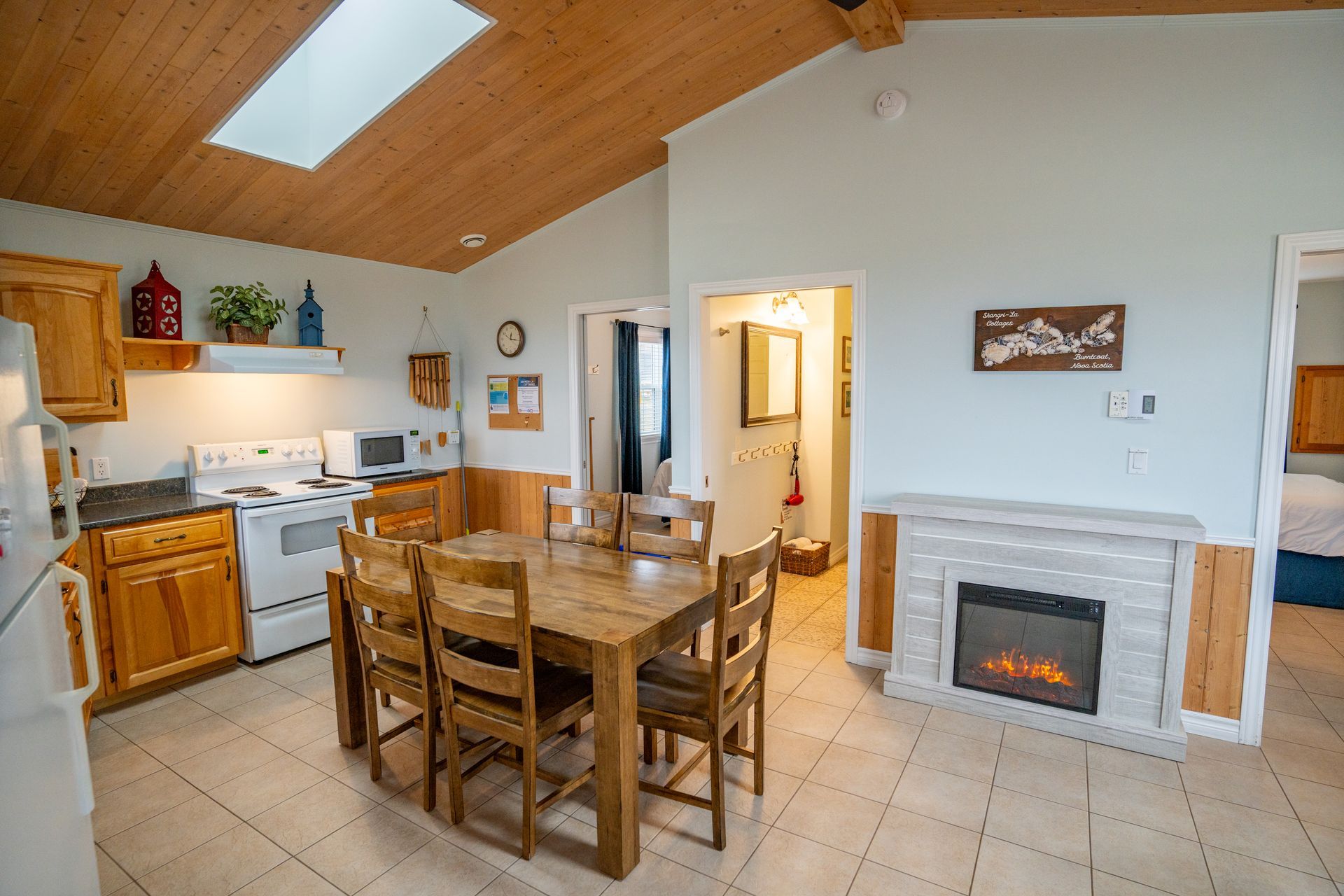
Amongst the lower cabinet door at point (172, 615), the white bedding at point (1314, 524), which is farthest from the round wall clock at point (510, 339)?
the white bedding at point (1314, 524)

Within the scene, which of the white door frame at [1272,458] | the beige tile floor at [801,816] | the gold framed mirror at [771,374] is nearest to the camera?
the beige tile floor at [801,816]

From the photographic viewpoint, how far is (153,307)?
138 inches

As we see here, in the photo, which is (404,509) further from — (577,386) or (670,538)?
(577,386)

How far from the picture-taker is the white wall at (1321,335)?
236 inches

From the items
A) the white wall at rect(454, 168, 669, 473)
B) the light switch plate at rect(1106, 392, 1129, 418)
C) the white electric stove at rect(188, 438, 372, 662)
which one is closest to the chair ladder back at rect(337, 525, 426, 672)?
the white electric stove at rect(188, 438, 372, 662)

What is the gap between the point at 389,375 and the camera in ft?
16.1

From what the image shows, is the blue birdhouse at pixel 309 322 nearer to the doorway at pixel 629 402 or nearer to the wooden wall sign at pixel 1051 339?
the doorway at pixel 629 402

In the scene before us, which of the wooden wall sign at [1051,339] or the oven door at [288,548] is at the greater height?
the wooden wall sign at [1051,339]

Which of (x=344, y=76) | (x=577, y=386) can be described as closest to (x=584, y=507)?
(x=577, y=386)

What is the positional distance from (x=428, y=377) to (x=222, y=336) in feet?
4.56

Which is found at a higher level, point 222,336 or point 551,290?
point 551,290

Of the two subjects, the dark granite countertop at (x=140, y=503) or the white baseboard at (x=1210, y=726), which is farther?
the dark granite countertop at (x=140, y=503)

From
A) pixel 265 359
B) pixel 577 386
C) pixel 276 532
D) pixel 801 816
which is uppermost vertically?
pixel 265 359

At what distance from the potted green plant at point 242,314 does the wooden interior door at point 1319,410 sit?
8.44m
